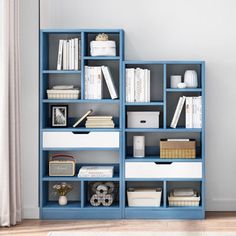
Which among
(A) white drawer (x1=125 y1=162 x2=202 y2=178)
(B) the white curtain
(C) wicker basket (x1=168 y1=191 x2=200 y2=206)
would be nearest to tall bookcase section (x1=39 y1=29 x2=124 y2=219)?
(A) white drawer (x1=125 y1=162 x2=202 y2=178)

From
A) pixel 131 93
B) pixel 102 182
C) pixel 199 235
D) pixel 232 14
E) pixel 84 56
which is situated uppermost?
pixel 232 14

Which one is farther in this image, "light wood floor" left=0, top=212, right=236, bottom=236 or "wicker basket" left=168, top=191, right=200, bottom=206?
"wicker basket" left=168, top=191, right=200, bottom=206

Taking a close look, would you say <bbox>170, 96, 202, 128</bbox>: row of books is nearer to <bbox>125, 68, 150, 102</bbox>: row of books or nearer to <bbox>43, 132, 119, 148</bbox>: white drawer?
<bbox>125, 68, 150, 102</bbox>: row of books

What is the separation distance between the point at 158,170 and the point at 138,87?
2.43 feet

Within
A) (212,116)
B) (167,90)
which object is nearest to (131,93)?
(167,90)

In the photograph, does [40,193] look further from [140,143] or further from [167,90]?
[167,90]

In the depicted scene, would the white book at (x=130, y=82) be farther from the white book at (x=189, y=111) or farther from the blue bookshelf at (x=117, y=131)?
the white book at (x=189, y=111)

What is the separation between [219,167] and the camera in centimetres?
518

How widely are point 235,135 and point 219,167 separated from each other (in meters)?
0.33

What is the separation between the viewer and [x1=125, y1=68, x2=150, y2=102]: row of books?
4.89 metres

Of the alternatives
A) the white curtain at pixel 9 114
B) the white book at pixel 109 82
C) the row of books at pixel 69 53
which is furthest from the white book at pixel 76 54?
the white curtain at pixel 9 114

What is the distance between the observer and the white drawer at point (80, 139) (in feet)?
16.1

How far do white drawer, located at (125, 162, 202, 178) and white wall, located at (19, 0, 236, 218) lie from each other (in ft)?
1.36

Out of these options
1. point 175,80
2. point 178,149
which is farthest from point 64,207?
point 175,80
